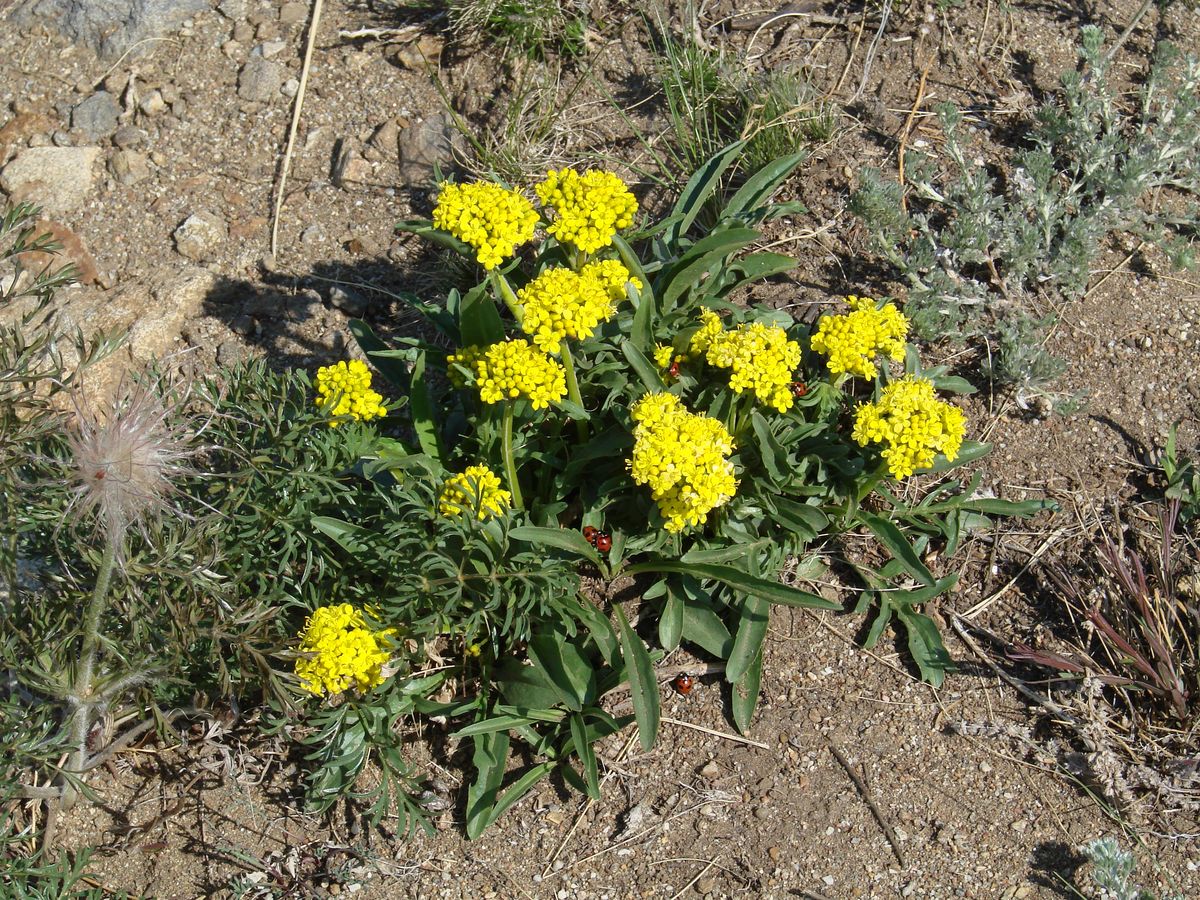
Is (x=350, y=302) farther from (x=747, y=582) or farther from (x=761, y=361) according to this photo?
(x=747, y=582)

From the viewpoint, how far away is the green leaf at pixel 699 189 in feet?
14.2

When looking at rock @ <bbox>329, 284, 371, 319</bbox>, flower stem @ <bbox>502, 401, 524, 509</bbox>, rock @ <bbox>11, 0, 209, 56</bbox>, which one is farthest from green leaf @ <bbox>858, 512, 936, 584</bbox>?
rock @ <bbox>11, 0, 209, 56</bbox>

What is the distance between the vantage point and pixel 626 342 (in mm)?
3686

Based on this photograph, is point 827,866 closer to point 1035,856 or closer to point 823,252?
point 1035,856

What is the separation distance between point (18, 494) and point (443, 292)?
203cm

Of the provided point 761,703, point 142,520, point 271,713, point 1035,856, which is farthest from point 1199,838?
point 142,520

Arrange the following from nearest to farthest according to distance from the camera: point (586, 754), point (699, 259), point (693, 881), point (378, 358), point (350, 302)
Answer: point (693, 881)
point (586, 754)
point (699, 259)
point (378, 358)
point (350, 302)

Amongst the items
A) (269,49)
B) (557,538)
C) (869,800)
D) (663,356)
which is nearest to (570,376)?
(663,356)

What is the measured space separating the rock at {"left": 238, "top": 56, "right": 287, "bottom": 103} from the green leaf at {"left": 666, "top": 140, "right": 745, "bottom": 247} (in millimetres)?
2108

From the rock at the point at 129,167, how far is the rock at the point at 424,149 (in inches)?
45.6

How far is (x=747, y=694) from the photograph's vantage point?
3.62m

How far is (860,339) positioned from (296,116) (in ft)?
9.61

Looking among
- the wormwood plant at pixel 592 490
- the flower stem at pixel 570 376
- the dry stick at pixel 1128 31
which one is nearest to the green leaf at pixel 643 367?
the wormwood plant at pixel 592 490

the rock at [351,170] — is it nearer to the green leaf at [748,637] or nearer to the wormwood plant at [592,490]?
the wormwood plant at [592,490]
